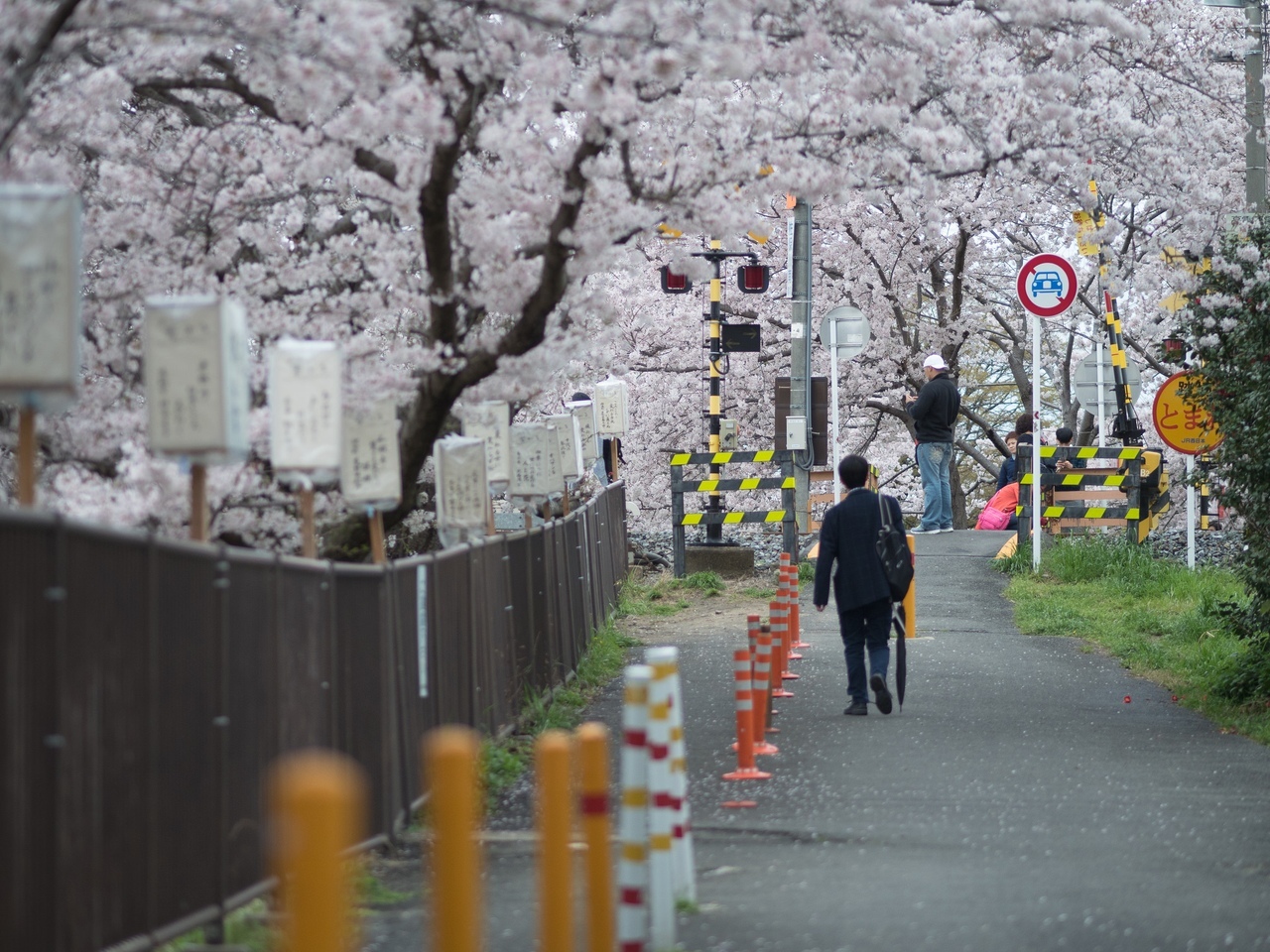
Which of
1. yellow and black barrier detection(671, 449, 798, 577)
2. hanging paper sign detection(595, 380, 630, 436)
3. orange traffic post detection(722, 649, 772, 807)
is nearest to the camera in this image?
orange traffic post detection(722, 649, 772, 807)

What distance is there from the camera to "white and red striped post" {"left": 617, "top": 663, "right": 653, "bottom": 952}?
5.57 metres

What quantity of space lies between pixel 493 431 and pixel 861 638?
2.98 metres

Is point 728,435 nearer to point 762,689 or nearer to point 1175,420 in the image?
point 1175,420

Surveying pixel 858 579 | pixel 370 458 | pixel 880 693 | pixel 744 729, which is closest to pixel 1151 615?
pixel 858 579

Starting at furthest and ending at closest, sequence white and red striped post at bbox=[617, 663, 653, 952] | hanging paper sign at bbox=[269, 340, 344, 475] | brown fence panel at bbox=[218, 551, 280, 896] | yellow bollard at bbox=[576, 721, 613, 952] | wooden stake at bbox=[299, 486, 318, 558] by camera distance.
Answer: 1. wooden stake at bbox=[299, 486, 318, 558]
2. hanging paper sign at bbox=[269, 340, 344, 475]
3. brown fence panel at bbox=[218, 551, 280, 896]
4. white and red striped post at bbox=[617, 663, 653, 952]
5. yellow bollard at bbox=[576, 721, 613, 952]

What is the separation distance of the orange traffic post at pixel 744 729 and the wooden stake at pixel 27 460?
452 cm

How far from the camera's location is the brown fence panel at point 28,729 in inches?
185

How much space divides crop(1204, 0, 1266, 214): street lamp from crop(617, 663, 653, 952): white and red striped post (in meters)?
10.5

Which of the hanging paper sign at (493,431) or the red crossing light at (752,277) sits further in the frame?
the red crossing light at (752,277)

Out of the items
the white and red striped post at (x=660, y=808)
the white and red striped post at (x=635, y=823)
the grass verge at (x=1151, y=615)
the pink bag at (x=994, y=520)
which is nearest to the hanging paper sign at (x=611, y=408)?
the grass verge at (x=1151, y=615)

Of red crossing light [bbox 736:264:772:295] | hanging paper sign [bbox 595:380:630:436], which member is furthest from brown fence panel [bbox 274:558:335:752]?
red crossing light [bbox 736:264:772:295]

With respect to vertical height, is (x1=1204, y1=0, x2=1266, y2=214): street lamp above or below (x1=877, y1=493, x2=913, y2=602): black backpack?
above

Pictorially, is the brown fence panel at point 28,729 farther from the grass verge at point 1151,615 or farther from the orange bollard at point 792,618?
the orange bollard at point 792,618

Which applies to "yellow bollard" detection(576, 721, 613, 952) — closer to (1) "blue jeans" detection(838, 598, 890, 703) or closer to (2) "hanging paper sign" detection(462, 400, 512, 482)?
(2) "hanging paper sign" detection(462, 400, 512, 482)
